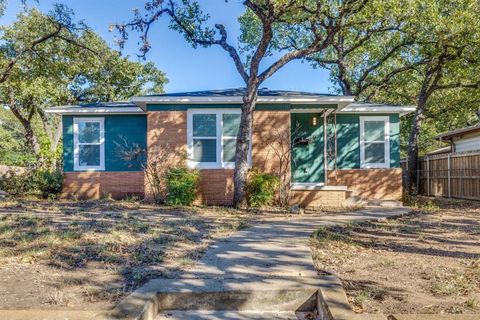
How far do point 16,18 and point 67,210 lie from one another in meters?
15.3

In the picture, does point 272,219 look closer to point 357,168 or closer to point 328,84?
point 357,168

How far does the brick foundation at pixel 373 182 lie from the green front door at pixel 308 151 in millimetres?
763

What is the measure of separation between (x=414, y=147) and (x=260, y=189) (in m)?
9.25

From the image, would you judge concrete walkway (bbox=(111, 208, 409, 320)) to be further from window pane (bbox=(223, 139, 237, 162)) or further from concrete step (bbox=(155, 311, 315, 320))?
window pane (bbox=(223, 139, 237, 162))

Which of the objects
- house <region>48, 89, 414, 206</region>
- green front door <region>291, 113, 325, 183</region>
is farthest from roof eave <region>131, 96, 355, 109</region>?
green front door <region>291, 113, 325, 183</region>

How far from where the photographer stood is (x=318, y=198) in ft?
33.6

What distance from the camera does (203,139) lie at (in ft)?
34.1

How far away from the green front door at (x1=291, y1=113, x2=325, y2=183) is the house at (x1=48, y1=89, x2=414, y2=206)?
0.11 ft

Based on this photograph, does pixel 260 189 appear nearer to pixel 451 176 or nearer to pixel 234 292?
pixel 234 292

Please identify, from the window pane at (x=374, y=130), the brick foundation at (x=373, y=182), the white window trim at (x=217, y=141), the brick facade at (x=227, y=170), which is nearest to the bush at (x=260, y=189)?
the brick facade at (x=227, y=170)

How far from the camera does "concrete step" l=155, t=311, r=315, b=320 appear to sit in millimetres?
3115

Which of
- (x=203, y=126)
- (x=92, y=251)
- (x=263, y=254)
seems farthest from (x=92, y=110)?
(x=263, y=254)

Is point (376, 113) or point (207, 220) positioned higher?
point (376, 113)

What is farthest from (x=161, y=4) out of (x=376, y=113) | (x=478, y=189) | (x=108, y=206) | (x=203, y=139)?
(x=478, y=189)
